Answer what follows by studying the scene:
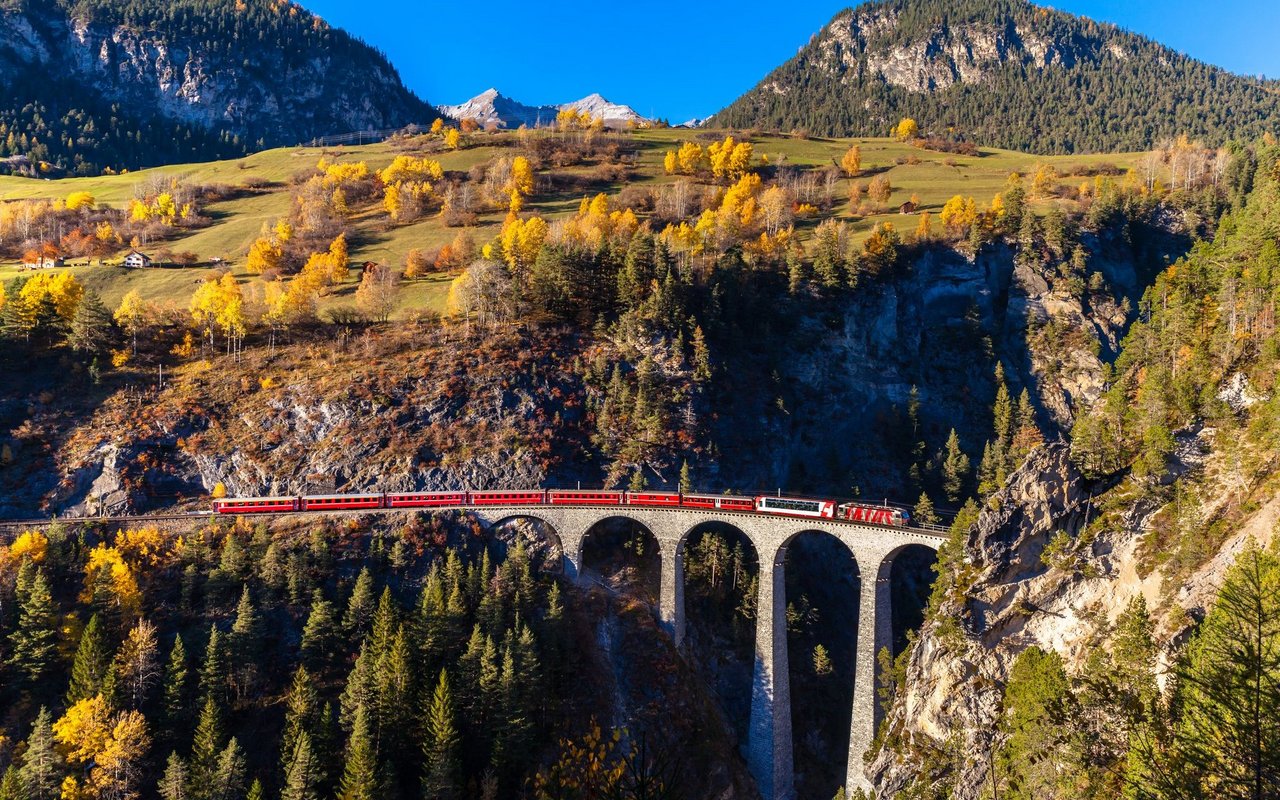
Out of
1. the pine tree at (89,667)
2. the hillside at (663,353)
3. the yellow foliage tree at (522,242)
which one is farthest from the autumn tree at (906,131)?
the pine tree at (89,667)

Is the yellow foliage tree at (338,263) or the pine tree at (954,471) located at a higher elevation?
the yellow foliage tree at (338,263)

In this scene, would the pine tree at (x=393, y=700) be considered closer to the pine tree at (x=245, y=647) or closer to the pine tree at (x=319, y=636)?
the pine tree at (x=319, y=636)

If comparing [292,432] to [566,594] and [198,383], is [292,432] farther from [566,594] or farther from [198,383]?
[566,594]

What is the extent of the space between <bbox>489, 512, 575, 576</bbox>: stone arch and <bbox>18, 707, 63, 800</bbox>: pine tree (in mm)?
33036

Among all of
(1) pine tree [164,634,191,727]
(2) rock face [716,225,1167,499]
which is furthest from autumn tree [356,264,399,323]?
(1) pine tree [164,634,191,727]

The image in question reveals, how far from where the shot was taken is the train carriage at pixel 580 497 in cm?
6575

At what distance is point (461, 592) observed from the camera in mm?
58812

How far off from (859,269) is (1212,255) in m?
45.4

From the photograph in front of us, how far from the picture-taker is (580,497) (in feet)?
222

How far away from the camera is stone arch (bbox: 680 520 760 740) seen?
65000 mm

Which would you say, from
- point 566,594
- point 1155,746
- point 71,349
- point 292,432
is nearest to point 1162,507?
point 1155,746

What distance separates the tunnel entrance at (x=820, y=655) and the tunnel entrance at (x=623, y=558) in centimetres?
1314

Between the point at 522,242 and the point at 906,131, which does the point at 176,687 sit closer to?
the point at 522,242

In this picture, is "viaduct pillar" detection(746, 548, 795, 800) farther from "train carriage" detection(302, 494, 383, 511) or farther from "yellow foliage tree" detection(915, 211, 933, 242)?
"yellow foliage tree" detection(915, 211, 933, 242)
